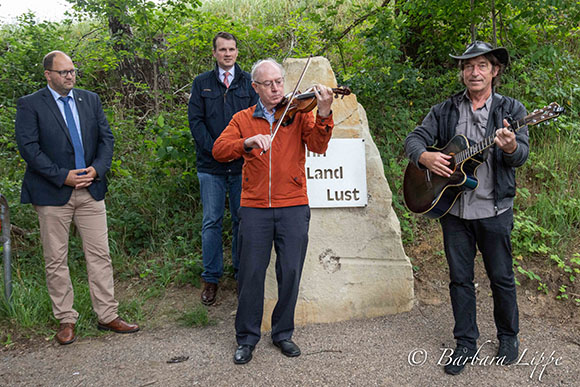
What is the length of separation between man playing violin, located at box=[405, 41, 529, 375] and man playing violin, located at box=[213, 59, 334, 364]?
798 millimetres

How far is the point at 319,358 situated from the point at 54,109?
2.71m

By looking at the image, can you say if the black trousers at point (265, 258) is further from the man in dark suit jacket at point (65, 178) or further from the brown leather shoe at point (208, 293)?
the man in dark suit jacket at point (65, 178)

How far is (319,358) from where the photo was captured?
11.2ft

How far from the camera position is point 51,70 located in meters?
3.70

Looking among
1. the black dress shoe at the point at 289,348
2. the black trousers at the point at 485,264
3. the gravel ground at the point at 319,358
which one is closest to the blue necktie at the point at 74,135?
the gravel ground at the point at 319,358

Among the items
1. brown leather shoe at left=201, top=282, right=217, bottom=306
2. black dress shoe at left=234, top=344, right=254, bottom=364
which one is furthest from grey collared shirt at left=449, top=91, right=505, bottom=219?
brown leather shoe at left=201, top=282, right=217, bottom=306

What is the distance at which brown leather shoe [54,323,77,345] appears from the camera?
378cm

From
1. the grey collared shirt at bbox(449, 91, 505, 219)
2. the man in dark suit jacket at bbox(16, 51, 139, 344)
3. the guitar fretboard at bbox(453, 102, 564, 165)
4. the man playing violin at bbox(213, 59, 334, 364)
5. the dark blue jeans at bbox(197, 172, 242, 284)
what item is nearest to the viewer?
the guitar fretboard at bbox(453, 102, 564, 165)

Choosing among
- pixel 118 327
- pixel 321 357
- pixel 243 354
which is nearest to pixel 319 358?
pixel 321 357

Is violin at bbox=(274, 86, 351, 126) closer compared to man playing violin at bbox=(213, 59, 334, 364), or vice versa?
violin at bbox=(274, 86, 351, 126)

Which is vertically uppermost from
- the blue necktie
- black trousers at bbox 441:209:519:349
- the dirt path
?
the blue necktie

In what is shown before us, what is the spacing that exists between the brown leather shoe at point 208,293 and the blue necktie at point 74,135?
1.52m

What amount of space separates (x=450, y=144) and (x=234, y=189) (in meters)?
1.88

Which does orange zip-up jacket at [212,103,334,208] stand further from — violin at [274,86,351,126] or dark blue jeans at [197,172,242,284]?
dark blue jeans at [197,172,242,284]
